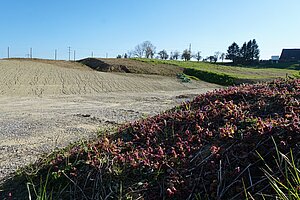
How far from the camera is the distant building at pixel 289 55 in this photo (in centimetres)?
8156

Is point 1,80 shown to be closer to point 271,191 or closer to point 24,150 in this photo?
point 24,150

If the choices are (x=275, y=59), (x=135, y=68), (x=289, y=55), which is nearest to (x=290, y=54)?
(x=289, y=55)

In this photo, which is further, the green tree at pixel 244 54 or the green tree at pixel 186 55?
the green tree at pixel 244 54

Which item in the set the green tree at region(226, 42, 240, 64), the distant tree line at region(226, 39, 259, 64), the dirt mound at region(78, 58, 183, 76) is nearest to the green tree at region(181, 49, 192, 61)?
the distant tree line at region(226, 39, 259, 64)

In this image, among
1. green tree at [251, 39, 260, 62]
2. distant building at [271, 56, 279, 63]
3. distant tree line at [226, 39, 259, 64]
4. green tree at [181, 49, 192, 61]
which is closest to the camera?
green tree at [181, 49, 192, 61]

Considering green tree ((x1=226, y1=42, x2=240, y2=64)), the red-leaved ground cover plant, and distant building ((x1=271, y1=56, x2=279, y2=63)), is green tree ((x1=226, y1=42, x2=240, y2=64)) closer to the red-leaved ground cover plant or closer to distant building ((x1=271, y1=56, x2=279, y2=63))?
distant building ((x1=271, y1=56, x2=279, y2=63))

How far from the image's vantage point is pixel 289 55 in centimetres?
8431

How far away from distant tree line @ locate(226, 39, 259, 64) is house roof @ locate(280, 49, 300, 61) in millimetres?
11736

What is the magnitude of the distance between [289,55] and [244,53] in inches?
673

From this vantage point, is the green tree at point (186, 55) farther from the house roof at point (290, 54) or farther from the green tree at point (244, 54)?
the house roof at point (290, 54)

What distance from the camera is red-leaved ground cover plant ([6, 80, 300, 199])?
239cm

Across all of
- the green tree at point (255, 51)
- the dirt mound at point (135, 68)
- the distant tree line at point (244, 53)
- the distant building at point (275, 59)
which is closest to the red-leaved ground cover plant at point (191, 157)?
the dirt mound at point (135, 68)

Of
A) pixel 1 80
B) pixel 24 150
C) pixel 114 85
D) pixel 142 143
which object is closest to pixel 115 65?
pixel 114 85

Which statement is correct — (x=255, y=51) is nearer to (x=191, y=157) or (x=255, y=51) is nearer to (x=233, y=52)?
(x=233, y=52)
